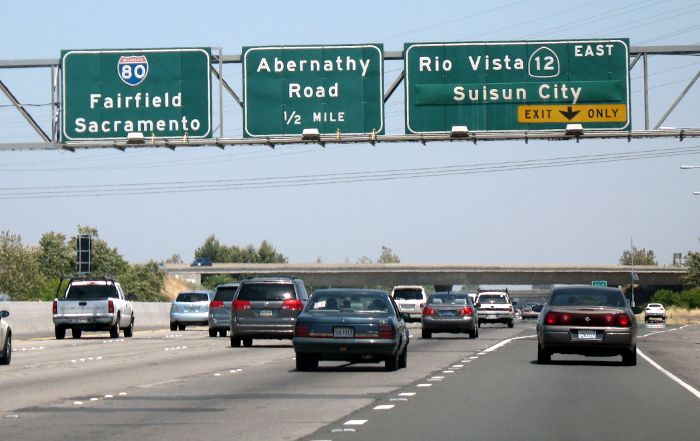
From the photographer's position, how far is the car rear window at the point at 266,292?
119 ft

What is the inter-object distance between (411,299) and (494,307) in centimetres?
500

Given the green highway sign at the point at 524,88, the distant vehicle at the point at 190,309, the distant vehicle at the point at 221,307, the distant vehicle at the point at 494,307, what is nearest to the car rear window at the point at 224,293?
the distant vehicle at the point at 221,307

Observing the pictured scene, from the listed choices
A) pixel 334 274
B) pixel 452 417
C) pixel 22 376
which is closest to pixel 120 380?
pixel 22 376

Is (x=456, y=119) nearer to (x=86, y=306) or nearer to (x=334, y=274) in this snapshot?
(x=86, y=306)

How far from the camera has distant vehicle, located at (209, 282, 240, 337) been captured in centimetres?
4669

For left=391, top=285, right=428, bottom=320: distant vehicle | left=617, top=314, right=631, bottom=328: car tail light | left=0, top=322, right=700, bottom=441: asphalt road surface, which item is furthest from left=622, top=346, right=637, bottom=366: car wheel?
left=391, top=285, right=428, bottom=320: distant vehicle

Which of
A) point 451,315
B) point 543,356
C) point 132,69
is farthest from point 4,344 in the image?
point 451,315

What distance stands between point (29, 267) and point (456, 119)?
272 ft

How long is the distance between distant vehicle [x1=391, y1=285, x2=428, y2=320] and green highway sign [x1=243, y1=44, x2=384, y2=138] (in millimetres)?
24728

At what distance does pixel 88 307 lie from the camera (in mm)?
44188

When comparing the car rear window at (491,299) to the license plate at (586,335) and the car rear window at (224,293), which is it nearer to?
the car rear window at (224,293)

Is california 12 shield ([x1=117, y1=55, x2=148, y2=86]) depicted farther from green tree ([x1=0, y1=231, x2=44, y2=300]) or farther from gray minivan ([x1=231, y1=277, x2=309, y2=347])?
green tree ([x1=0, y1=231, x2=44, y2=300])

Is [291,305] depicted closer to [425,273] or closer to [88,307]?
[88,307]

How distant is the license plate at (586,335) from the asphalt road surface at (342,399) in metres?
0.67
